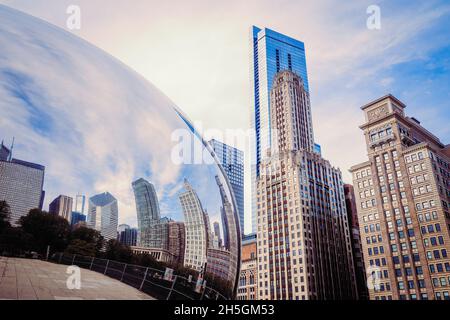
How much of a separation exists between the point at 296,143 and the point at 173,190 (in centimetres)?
9720

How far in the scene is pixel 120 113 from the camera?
2.41 metres

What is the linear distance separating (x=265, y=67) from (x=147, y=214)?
13796cm

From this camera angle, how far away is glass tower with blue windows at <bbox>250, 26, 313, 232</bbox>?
416ft

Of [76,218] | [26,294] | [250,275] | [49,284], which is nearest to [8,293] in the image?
[26,294]

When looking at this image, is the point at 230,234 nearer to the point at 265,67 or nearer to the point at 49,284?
the point at 49,284

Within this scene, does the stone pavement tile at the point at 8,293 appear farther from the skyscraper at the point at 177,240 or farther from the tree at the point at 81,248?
the skyscraper at the point at 177,240

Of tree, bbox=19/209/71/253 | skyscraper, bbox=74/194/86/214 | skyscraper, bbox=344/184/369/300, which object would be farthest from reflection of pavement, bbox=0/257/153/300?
skyscraper, bbox=344/184/369/300

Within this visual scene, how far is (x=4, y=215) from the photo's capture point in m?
1.90

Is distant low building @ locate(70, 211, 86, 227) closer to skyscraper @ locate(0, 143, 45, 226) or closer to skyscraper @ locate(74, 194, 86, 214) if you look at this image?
skyscraper @ locate(74, 194, 86, 214)

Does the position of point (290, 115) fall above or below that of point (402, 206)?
above

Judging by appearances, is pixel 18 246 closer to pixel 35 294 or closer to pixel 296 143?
pixel 35 294

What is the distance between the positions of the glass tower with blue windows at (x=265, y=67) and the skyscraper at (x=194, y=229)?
120 metres

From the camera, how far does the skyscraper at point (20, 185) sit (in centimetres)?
196
